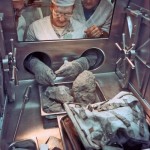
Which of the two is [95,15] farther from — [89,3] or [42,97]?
[42,97]

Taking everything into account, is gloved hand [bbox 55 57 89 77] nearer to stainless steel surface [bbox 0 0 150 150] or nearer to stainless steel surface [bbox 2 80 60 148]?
stainless steel surface [bbox 0 0 150 150]

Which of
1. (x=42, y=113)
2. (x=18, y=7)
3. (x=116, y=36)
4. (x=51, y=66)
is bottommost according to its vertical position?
(x=42, y=113)

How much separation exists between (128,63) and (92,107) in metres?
0.30

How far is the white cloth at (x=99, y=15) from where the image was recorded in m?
0.98

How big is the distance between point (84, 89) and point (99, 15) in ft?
1.14

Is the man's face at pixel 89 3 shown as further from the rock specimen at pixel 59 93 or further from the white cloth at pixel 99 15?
the rock specimen at pixel 59 93

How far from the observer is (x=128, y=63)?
3.28ft

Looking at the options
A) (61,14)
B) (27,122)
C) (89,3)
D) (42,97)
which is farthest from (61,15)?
(27,122)

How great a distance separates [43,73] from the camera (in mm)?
994

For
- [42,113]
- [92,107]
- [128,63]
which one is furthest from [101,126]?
[128,63]

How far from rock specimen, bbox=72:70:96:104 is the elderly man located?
0.23 m

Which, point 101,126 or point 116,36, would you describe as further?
point 116,36

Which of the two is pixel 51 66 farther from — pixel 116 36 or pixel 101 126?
pixel 101 126

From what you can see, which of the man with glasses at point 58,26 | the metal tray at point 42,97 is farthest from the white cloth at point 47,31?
the metal tray at point 42,97
